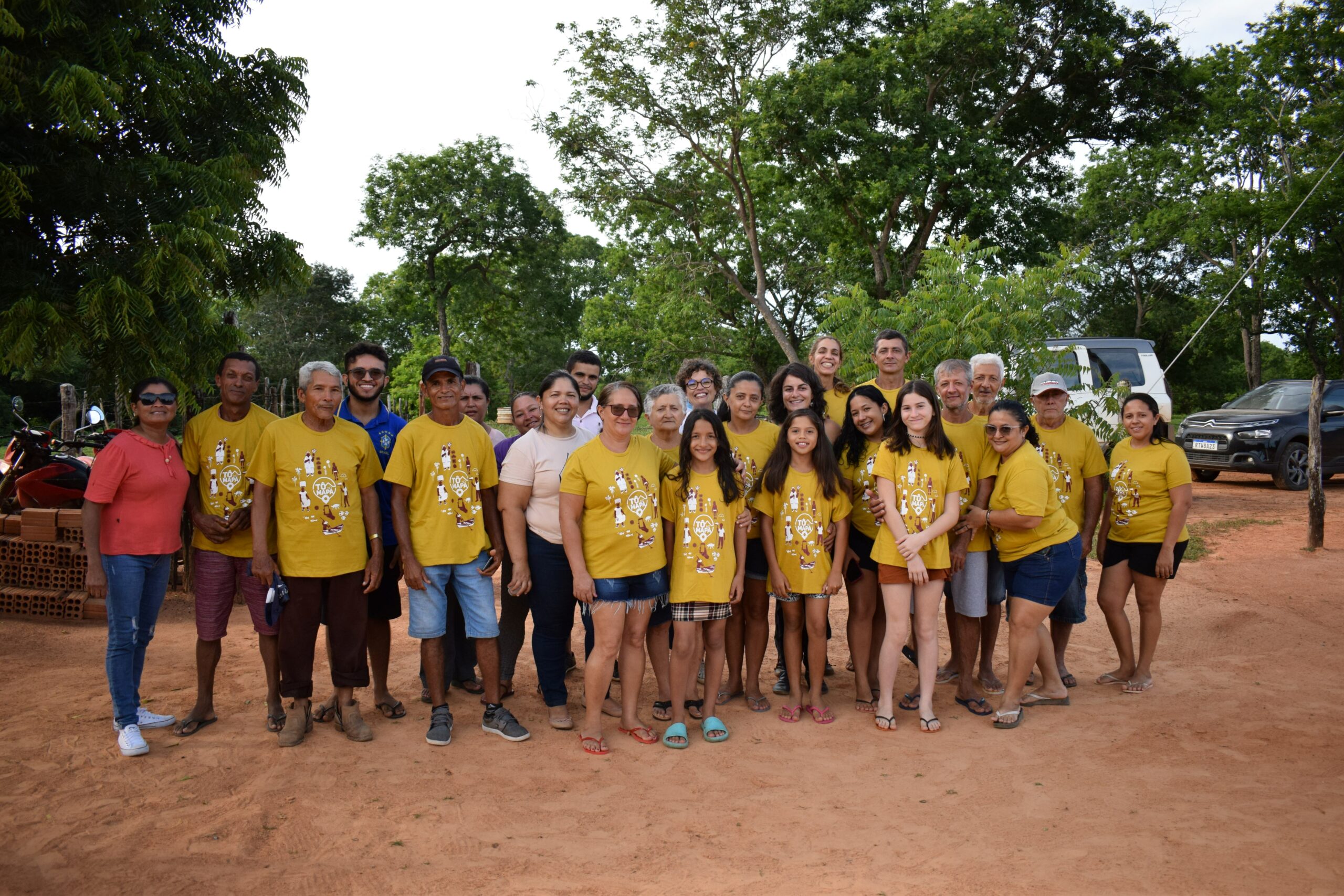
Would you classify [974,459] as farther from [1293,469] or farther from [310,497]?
[1293,469]

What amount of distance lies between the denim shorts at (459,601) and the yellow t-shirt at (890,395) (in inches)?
91.7

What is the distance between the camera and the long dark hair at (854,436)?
199 inches

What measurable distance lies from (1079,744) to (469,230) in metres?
28.8

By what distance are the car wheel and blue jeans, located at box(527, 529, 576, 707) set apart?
520 inches

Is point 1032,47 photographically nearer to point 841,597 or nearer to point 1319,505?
point 1319,505

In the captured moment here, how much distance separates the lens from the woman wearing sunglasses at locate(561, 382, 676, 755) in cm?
453

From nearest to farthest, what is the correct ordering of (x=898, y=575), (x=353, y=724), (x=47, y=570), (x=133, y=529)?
(x=133, y=529) < (x=353, y=724) < (x=898, y=575) < (x=47, y=570)

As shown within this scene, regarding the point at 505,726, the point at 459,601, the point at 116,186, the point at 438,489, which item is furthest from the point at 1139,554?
the point at 116,186

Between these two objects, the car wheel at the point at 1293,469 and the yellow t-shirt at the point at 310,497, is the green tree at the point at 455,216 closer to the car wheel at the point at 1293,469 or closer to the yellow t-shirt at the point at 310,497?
the car wheel at the point at 1293,469

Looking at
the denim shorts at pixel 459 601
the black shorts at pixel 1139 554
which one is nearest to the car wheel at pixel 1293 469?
the black shorts at pixel 1139 554

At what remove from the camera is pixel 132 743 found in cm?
448

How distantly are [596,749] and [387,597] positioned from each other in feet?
4.65

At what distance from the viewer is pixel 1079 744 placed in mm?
4746

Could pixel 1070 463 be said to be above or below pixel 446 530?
above
